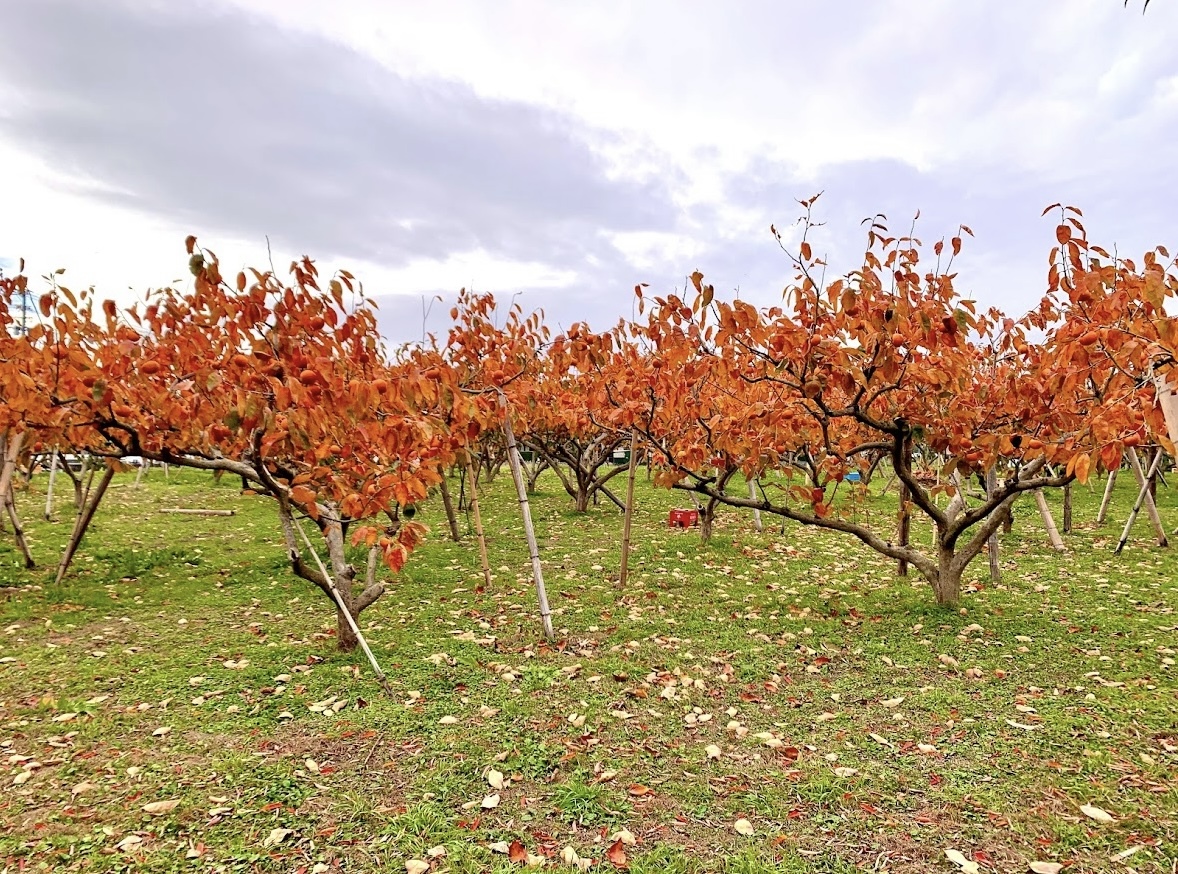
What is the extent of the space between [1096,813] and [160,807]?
4.61m

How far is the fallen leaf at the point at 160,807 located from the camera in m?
3.16

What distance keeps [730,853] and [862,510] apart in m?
11.7

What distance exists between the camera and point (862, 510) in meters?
13.4

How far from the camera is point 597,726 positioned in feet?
13.5

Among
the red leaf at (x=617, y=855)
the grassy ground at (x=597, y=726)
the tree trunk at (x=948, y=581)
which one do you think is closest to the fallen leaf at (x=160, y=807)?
the grassy ground at (x=597, y=726)

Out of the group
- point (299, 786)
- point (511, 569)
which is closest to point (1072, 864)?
point (299, 786)

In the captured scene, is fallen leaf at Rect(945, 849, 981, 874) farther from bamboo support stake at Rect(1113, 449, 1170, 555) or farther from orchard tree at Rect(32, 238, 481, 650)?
bamboo support stake at Rect(1113, 449, 1170, 555)

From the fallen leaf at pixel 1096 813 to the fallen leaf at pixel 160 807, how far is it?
4.51 m

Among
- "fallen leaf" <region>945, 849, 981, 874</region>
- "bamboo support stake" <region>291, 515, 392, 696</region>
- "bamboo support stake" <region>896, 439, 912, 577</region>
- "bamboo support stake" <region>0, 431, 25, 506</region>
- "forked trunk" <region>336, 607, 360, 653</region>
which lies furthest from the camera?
"bamboo support stake" <region>896, 439, 912, 577</region>

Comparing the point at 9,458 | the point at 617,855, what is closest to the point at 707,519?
the point at 617,855

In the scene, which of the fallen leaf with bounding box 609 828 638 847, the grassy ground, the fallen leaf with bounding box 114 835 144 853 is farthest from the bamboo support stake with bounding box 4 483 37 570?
the fallen leaf with bounding box 609 828 638 847

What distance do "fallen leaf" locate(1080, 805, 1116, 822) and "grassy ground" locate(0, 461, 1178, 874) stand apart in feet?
0.18

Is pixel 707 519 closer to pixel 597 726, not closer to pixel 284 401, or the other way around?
pixel 597 726

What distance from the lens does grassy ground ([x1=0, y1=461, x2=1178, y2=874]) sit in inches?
117
